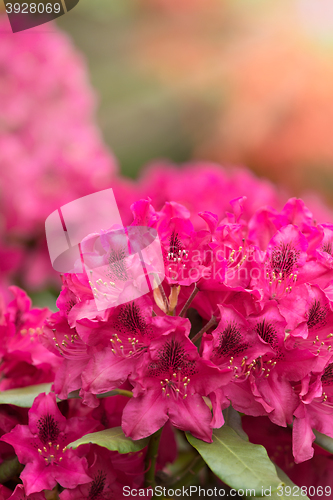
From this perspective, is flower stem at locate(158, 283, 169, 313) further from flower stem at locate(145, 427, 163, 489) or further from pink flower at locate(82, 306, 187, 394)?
flower stem at locate(145, 427, 163, 489)

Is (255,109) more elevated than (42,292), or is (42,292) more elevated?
(42,292)

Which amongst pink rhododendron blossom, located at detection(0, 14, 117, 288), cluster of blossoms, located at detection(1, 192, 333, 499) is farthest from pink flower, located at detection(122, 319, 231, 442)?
pink rhododendron blossom, located at detection(0, 14, 117, 288)

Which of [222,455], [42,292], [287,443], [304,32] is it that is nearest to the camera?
[222,455]

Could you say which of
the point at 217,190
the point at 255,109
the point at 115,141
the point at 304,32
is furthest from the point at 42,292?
the point at 304,32

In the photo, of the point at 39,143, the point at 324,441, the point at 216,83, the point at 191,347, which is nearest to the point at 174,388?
the point at 191,347

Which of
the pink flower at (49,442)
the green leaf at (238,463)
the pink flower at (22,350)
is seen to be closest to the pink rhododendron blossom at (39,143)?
the pink flower at (22,350)

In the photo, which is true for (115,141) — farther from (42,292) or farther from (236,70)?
(42,292)
